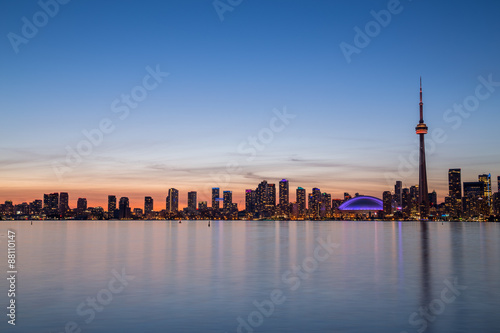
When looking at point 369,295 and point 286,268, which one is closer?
point 369,295

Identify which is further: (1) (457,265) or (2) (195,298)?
(1) (457,265)

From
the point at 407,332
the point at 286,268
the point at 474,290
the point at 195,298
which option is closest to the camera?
the point at 407,332

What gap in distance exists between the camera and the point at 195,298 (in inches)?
1239

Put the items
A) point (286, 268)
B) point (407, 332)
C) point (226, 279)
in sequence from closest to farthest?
point (407, 332)
point (226, 279)
point (286, 268)

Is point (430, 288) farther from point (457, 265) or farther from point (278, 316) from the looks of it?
point (457, 265)

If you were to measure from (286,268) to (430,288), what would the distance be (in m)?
16.3

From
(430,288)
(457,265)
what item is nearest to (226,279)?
(430,288)

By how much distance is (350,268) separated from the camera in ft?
164

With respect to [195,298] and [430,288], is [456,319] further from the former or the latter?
[195,298]

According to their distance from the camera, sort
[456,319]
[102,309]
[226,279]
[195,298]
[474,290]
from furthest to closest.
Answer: [226,279], [474,290], [195,298], [102,309], [456,319]

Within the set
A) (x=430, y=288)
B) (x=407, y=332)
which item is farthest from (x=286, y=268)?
(x=407, y=332)

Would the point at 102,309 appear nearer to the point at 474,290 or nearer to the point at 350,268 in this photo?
the point at 474,290

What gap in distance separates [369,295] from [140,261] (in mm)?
31512

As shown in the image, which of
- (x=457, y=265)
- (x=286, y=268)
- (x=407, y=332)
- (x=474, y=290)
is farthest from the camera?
(x=457, y=265)
